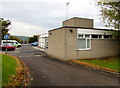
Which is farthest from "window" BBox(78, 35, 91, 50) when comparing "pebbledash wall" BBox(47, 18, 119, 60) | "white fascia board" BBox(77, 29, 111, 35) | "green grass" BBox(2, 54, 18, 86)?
"green grass" BBox(2, 54, 18, 86)

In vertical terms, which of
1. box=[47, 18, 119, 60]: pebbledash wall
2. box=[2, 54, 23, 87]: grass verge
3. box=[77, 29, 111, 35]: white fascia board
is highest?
box=[77, 29, 111, 35]: white fascia board

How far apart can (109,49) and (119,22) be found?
3880mm

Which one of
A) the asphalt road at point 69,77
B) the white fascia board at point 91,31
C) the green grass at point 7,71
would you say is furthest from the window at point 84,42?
the green grass at point 7,71

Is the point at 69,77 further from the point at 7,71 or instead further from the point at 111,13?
the point at 111,13

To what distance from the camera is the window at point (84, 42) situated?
12.5m

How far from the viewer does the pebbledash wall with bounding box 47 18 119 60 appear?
12008 mm

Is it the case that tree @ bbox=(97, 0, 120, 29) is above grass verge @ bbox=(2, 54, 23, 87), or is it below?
above

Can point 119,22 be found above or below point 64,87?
above

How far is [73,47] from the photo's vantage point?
12.2 metres

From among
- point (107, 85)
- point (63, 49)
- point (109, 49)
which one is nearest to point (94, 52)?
point (109, 49)

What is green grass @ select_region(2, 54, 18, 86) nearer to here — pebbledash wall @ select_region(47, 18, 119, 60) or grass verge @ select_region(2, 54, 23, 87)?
grass verge @ select_region(2, 54, 23, 87)

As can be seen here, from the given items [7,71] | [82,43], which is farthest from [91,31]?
[7,71]

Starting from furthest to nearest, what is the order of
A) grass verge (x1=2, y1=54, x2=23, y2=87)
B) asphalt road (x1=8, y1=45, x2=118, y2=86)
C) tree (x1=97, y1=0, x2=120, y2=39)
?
tree (x1=97, y1=0, x2=120, y2=39), asphalt road (x1=8, y1=45, x2=118, y2=86), grass verge (x1=2, y1=54, x2=23, y2=87)

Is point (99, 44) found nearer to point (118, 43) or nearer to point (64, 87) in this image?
point (118, 43)
